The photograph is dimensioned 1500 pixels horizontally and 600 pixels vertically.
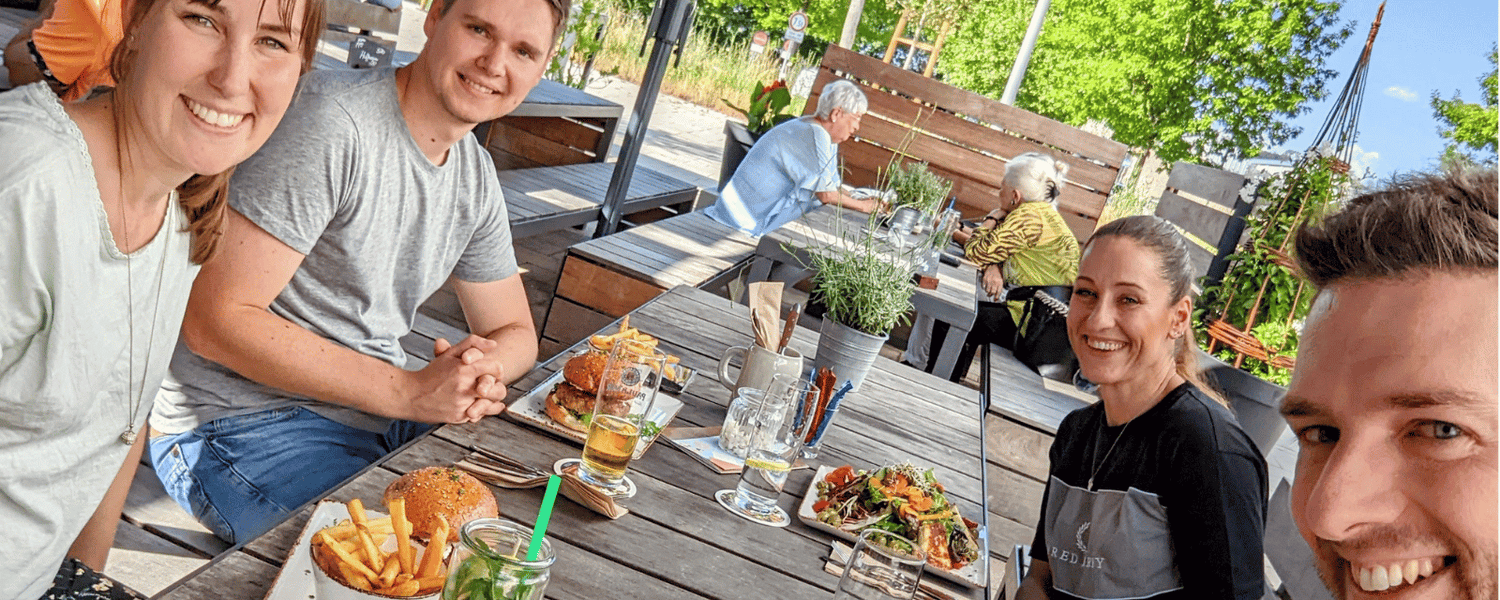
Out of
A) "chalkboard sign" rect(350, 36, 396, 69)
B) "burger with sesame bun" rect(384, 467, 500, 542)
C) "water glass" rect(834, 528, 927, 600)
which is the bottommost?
"burger with sesame bun" rect(384, 467, 500, 542)

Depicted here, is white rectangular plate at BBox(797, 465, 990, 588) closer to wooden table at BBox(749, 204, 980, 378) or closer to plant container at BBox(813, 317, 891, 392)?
plant container at BBox(813, 317, 891, 392)

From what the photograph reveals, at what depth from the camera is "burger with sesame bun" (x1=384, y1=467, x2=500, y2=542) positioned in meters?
1.35

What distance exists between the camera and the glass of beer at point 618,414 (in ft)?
5.63

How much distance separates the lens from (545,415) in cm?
194

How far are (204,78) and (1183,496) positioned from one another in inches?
75.7

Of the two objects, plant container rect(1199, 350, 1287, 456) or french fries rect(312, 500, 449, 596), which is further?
plant container rect(1199, 350, 1287, 456)

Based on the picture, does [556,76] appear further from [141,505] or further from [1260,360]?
[141,505]

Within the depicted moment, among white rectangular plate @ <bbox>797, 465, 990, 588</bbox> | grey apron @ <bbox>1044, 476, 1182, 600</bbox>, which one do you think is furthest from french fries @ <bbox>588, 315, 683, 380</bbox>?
grey apron @ <bbox>1044, 476, 1182, 600</bbox>

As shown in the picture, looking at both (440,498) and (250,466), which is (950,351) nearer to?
(250,466)

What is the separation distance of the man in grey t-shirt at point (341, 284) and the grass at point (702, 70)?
14289 mm

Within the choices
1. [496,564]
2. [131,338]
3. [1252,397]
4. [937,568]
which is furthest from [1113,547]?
[1252,397]

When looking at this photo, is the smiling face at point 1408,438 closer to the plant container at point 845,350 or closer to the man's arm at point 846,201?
the plant container at point 845,350

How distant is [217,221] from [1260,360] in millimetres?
4937

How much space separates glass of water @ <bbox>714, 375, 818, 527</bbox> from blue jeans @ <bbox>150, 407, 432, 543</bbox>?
29.0 inches
